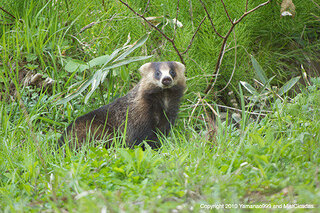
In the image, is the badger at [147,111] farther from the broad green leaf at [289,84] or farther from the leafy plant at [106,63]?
the broad green leaf at [289,84]

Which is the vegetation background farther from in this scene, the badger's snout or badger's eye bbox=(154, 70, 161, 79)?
the badger's snout

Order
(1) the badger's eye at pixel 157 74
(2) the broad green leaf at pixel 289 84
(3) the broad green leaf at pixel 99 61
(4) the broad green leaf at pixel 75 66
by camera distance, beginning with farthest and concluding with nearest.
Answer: (4) the broad green leaf at pixel 75 66, (3) the broad green leaf at pixel 99 61, (1) the badger's eye at pixel 157 74, (2) the broad green leaf at pixel 289 84

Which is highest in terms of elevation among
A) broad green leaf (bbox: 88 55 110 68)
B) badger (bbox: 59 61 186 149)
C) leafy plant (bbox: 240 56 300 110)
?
broad green leaf (bbox: 88 55 110 68)

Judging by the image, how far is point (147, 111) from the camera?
194 inches

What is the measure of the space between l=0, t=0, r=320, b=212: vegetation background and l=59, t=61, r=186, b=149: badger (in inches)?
10.0

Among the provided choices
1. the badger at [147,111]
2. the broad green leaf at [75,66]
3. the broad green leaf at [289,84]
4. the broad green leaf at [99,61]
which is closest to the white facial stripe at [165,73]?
the badger at [147,111]

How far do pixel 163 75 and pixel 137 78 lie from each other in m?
1.48

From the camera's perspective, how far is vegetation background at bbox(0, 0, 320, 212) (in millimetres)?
2928

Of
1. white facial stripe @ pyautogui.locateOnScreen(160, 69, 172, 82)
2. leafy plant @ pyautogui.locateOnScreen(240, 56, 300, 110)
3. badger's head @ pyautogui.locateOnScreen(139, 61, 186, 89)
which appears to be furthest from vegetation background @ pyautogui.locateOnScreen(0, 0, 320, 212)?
white facial stripe @ pyautogui.locateOnScreen(160, 69, 172, 82)

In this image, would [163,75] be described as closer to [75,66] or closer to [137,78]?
[75,66]

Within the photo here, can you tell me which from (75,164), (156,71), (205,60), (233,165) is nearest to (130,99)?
(156,71)

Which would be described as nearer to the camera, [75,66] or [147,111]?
[147,111]

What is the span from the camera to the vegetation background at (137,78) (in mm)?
2928

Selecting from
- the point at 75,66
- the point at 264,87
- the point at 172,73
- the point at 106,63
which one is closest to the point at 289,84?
the point at 264,87
